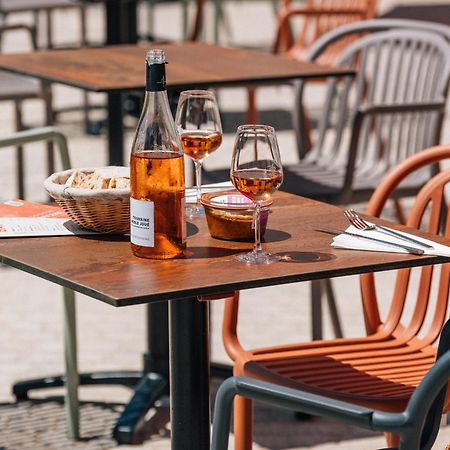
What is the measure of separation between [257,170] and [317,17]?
5.72 metres

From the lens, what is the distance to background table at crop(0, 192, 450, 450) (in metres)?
2.24

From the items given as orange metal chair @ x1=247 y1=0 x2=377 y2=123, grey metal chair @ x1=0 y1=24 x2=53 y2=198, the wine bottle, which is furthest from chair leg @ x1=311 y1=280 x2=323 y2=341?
orange metal chair @ x1=247 y1=0 x2=377 y2=123

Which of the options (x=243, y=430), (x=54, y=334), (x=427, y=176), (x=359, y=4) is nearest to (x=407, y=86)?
(x=427, y=176)

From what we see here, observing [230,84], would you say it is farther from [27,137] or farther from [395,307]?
[395,307]

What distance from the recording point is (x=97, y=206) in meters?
2.53

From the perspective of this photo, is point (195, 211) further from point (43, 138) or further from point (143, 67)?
point (143, 67)

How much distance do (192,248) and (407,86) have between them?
247 cm

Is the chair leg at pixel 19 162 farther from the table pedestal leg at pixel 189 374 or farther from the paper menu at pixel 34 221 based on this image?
the table pedestal leg at pixel 189 374

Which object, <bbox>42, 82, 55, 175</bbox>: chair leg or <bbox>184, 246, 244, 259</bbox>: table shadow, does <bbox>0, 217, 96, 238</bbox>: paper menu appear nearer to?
<bbox>184, 246, 244, 259</bbox>: table shadow

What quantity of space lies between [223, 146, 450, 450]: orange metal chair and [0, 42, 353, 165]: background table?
42.0 inches

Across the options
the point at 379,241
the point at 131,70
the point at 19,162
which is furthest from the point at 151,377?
the point at 19,162

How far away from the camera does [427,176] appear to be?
4.47m

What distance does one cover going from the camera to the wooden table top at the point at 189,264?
2.23 m

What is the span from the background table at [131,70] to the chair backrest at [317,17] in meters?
2.66
